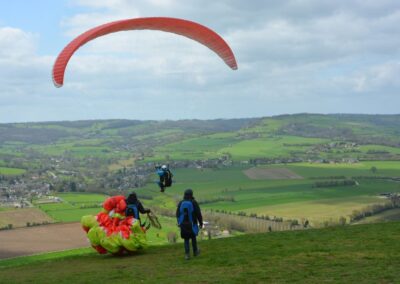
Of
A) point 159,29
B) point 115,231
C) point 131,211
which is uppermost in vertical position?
point 159,29

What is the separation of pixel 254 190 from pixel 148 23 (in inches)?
2666

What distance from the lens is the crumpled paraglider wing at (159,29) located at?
13.3 meters

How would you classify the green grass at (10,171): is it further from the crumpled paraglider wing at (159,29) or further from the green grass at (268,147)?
the crumpled paraglider wing at (159,29)

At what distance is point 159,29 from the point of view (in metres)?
15.8

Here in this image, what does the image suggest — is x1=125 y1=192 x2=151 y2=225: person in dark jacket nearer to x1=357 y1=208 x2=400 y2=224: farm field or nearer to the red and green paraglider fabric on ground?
the red and green paraglider fabric on ground

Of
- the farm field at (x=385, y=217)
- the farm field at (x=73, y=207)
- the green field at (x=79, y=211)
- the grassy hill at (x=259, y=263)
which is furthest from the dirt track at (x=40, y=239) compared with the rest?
the farm field at (x=385, y=217)

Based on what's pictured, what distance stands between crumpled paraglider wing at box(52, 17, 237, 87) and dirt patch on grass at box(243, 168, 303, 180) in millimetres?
80161

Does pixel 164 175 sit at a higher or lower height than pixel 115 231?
higher

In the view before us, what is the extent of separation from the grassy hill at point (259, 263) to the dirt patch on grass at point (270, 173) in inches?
3177

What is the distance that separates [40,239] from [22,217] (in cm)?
1810

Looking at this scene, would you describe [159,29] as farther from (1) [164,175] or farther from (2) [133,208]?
(2) [133,208]

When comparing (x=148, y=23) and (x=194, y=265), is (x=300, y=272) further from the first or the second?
(x=148, y=23)

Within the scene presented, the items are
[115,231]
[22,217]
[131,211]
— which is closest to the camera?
[115,231]

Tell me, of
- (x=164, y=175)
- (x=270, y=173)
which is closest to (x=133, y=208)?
(x=164, y=175)
